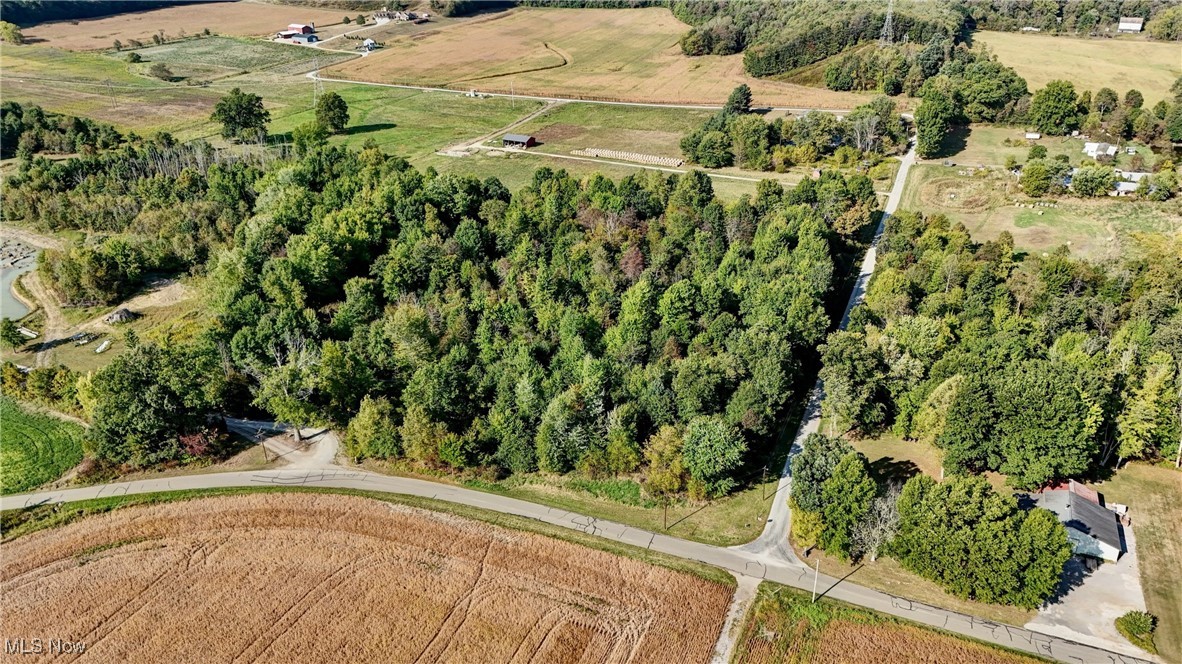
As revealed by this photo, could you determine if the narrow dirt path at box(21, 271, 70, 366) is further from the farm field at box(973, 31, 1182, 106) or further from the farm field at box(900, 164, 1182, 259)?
the farm field at box(973, 31, 1182, 106)

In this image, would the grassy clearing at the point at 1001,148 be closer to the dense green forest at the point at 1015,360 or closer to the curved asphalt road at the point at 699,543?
the dense green forest at the point at 1015,360

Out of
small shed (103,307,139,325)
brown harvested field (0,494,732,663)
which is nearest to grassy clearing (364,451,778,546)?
brown harvested field (0,494,732,663)

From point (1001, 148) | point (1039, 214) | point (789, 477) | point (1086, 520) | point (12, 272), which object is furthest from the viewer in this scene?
point (1001, 148)

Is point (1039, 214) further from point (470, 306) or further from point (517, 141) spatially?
point (517, 141)

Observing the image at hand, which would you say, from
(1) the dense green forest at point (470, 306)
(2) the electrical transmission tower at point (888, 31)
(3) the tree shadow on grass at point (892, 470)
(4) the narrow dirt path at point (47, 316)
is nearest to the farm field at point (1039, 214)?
(1) the dense green forest at point (470, 306)

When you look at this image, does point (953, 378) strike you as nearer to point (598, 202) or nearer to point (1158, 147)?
point (598, 202)

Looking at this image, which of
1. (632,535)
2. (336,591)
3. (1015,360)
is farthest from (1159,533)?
(336,591)
